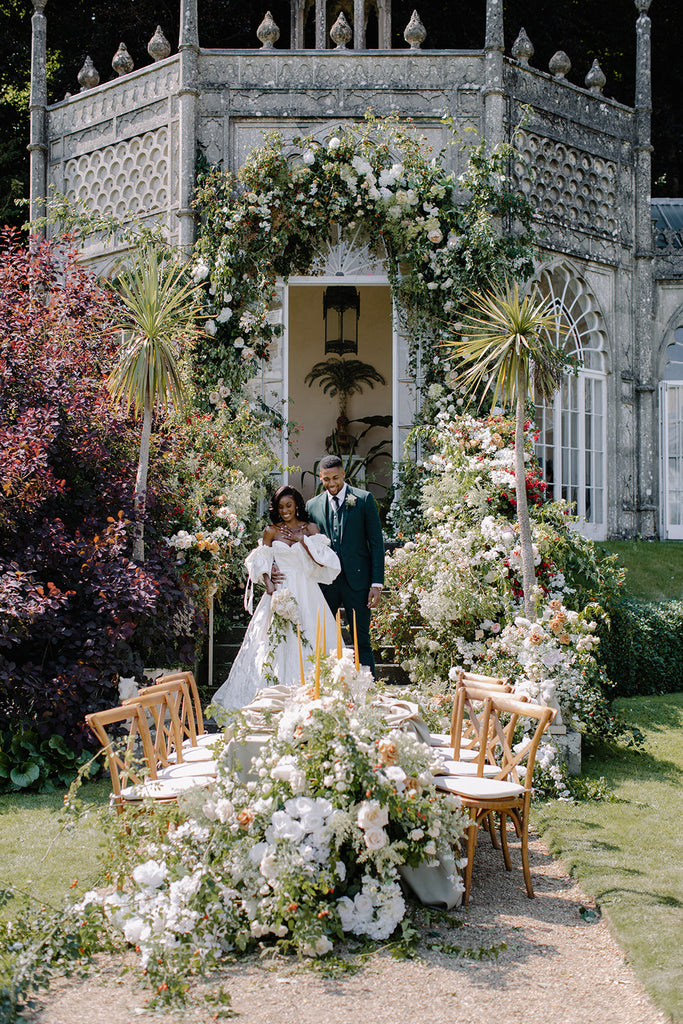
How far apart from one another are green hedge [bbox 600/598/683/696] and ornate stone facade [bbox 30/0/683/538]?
330cm

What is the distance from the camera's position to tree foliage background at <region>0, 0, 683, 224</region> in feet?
53.8

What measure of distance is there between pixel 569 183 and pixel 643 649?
19.8ft

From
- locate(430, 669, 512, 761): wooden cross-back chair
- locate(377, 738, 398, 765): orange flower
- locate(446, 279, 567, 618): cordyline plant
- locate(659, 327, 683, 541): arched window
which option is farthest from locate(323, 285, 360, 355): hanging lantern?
locate(377, 738, 398, 765): orange flower

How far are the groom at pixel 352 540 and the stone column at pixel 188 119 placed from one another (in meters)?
4.68

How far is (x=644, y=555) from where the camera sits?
11406mm

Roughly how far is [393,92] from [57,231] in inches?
174

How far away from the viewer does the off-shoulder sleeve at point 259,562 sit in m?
6.69

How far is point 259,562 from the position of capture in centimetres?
670

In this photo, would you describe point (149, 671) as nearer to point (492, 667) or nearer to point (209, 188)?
point (492, 667)

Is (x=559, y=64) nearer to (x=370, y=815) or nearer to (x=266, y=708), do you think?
(x=266, y=708)

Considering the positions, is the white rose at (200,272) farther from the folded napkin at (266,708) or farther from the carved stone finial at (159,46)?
the folded napkin at (266,708)

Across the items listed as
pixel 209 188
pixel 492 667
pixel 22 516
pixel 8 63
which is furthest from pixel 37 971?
pixel 8 63

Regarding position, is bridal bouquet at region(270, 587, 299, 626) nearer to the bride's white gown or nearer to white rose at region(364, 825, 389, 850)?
the bride's white gown

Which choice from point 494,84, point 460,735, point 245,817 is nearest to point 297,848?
point 245,817
